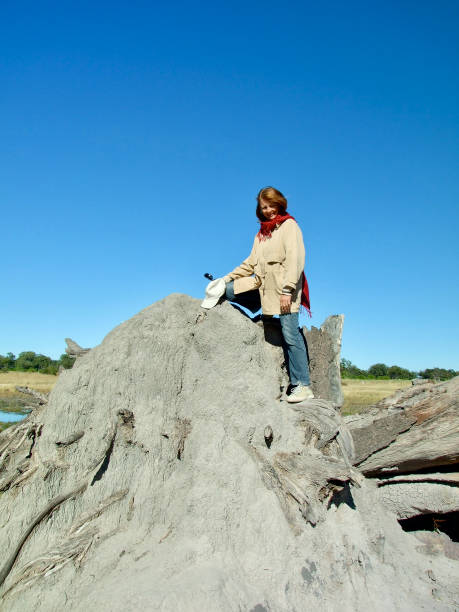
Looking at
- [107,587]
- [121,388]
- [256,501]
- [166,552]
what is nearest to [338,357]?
[256,501]

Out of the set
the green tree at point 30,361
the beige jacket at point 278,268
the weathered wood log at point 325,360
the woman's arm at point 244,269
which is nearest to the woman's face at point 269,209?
the beige jacket at point 278,268

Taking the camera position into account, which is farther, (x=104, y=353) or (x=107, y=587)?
(x=104, y=353)

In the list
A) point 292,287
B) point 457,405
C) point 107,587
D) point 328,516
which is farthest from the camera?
point 457,405

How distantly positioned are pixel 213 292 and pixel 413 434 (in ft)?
7.52

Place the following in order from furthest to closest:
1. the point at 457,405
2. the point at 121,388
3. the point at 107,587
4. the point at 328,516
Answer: the point at 457,405 < the point at 121,388 < the point at 328,516 < the point at 107,587

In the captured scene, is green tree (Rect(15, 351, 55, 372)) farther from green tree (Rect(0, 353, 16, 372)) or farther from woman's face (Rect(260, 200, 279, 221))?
woman's face (Rect(260, 200, 279, 221))

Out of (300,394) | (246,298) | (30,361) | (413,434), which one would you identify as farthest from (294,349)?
(30,361)

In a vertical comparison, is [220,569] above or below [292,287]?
below

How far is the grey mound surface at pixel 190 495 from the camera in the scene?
293 centimetres

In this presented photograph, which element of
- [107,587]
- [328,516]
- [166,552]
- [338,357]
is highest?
[338,357]

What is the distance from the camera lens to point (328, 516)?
3.46m

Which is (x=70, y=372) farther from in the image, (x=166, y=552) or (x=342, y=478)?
(x=342, y=478)

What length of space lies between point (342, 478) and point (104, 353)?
2075 millimetres

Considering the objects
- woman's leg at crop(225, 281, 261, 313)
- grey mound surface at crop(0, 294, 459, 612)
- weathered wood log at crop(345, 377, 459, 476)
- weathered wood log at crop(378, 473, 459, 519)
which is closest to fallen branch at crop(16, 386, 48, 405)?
grey mound surface at crop(0, 294, 459, 612)
